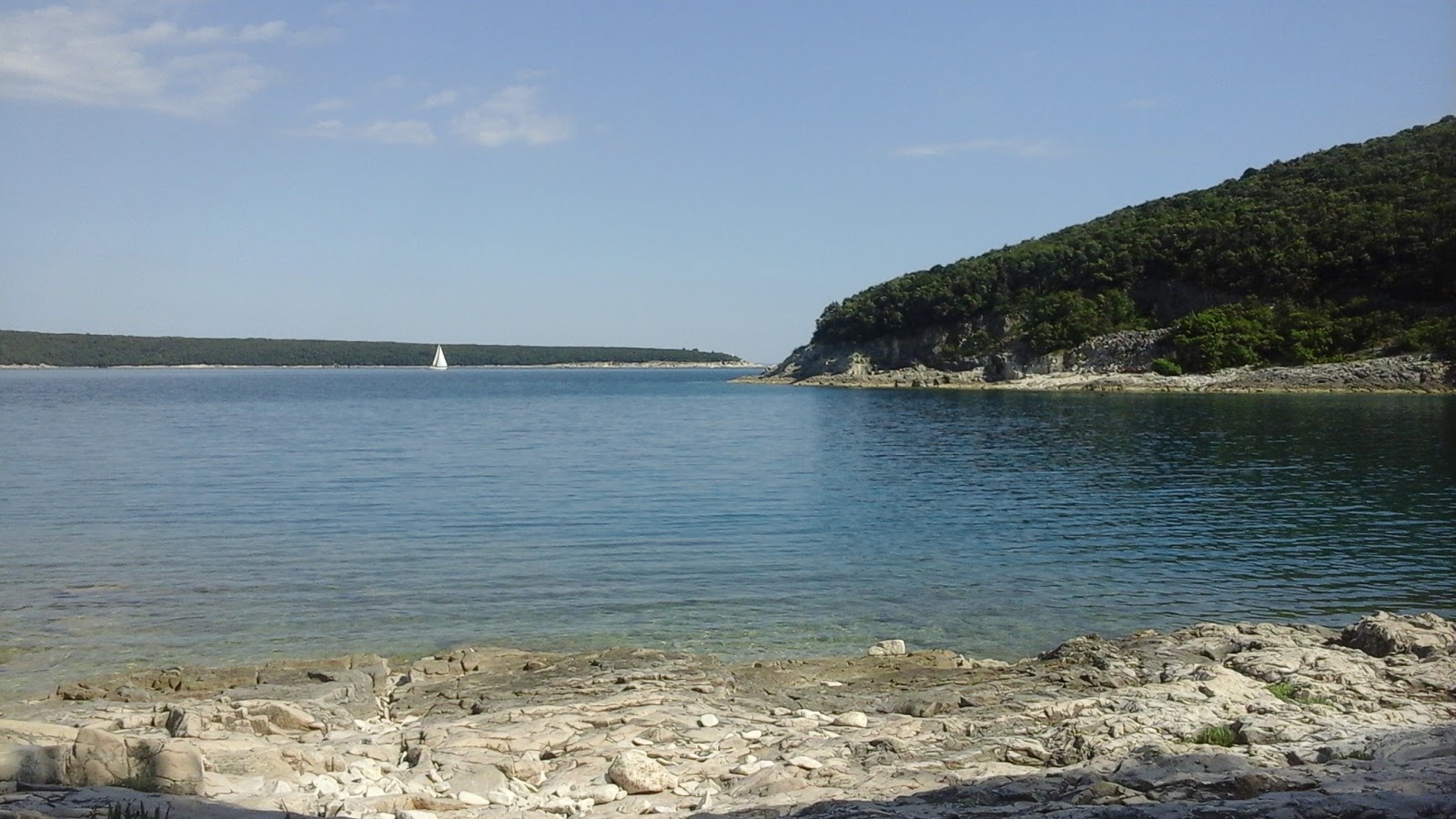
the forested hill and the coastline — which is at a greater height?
the forested hill

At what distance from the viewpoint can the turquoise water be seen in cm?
1747

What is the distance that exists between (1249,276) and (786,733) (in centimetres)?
10227

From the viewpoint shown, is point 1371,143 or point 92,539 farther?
point 1371,143

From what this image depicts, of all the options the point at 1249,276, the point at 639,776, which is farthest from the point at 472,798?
the point at 1249,276

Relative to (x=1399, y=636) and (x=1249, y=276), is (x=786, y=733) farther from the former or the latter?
(x=1249, y=276)

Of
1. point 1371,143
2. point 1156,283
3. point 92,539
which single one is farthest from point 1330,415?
point 1371,143

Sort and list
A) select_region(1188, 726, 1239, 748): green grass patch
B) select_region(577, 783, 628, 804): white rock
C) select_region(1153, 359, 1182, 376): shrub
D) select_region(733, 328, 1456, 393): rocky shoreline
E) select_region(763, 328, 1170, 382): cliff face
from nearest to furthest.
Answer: select_region(577, 783, 628, 804): white rock
select_region(1188, 726, 1239, 748): green grass patch
select_region(733, 328, 1456, 393): rocky shoreline
select_region(1153, 359, 1182, 376): shrub
select_region(763, 328, 1170, 382): cliff face

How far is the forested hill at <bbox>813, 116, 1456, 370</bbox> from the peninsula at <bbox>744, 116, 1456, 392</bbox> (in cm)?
18

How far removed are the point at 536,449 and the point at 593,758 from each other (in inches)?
1639

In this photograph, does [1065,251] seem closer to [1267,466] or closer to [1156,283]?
[1156,283]

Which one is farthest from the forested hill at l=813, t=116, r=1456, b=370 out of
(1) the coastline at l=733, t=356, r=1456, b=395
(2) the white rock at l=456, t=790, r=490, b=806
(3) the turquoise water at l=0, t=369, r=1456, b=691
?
(2) the white rock at l=456, t=790, r=490, b=806

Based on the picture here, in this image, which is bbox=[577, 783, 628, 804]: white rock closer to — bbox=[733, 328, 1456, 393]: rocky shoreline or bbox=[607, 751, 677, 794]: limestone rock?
bbox=[607, 751, 677, 794]: limestone rock

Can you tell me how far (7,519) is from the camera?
1106 inches

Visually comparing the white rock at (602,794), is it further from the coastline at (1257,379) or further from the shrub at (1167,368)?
the shrub at (1167,368)
